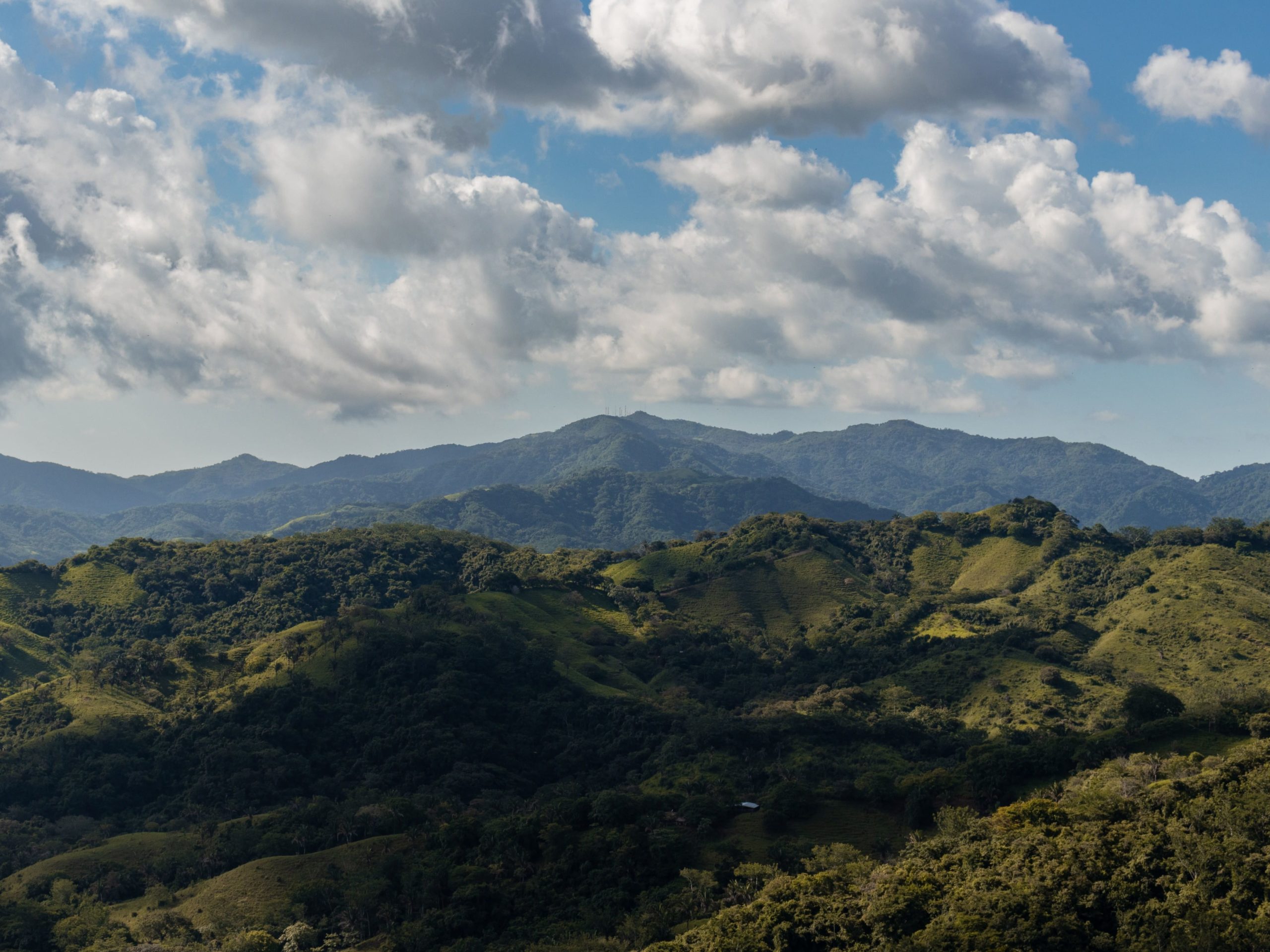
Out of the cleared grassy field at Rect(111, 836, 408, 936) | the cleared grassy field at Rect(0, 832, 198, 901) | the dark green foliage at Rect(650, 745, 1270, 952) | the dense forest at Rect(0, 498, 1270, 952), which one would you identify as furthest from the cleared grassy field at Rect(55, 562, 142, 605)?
the dark green foliage at Rect(650, 745, 1270, 952)

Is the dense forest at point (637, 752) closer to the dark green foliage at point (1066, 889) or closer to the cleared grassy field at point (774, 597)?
the dark green foliage at point (1066, 889)

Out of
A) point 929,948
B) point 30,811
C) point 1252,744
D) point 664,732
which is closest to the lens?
point 929,948

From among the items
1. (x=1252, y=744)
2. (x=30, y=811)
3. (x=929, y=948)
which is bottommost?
(x=30, y=811)

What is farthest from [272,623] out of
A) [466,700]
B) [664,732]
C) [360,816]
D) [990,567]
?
[990,567]

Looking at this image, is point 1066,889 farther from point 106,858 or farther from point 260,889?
point 106,858

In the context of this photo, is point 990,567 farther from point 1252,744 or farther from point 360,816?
point 360,816

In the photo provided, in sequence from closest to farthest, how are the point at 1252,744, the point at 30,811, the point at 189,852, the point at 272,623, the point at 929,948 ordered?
the point at 929,948 < the point at 1252,744 < the point at 189,852 < the point at 30,811 < the point at 272,623

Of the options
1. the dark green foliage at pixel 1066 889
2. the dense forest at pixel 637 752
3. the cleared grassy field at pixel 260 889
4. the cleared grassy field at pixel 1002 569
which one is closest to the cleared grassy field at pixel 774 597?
the dense forest at pixel 637 752

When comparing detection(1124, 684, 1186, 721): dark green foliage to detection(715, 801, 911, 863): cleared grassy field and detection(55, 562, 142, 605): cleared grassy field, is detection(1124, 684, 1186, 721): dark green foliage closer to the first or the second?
detection(715, 801, 911, 863): cleared grassy field

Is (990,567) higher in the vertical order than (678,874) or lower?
higher
